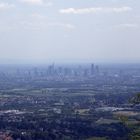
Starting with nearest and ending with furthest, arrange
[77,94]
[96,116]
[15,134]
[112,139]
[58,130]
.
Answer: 1. [112,139]
2. [15,134]
3. [58,130]
4. [96,116]
5. [77,94]

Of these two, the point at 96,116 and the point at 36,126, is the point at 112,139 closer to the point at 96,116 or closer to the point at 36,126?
the point at 36,126

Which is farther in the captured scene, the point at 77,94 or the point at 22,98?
the point at 77,94

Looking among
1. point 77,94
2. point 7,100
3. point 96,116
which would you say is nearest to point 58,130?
point 96,116

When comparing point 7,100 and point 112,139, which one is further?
point 7,100

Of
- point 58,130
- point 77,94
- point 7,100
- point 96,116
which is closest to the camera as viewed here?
point 58,130

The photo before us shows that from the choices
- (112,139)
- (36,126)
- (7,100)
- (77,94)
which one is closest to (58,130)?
(36,126)

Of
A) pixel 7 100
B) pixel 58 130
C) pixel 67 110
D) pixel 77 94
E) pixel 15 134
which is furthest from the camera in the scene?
pixel 77 94

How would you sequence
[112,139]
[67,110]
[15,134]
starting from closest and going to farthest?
[112,139] < [15,134] < [67,110]

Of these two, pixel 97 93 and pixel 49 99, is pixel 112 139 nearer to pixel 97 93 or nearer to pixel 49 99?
pixel 49 99
